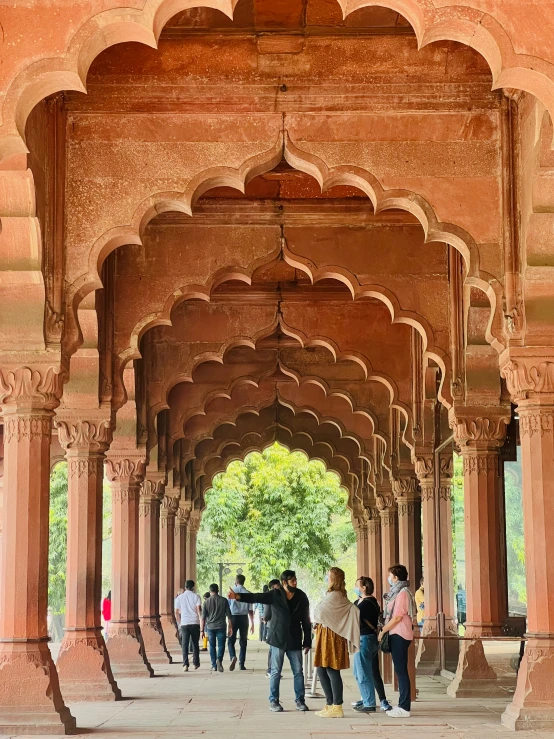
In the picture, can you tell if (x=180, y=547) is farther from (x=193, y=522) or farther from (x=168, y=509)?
(x=168, y=509)

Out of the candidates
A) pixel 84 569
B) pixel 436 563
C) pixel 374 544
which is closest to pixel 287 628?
pixel 84 569

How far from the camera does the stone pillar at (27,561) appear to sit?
10383 millimetres

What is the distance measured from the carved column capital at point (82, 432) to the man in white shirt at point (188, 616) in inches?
236

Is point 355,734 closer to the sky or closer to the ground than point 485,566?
closer to the ground

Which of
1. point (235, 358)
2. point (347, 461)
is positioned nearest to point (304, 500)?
point (347, 461)

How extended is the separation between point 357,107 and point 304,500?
34683mm

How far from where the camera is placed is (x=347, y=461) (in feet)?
94.3

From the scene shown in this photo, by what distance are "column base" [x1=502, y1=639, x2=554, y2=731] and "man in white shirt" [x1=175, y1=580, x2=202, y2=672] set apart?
1013 cm

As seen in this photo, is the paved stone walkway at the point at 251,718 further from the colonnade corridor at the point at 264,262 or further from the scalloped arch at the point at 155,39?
the scalloped arch at the point at 155,39

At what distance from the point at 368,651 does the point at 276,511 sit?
109 feet

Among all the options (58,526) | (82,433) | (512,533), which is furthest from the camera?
(512,533)

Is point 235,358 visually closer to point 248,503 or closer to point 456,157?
point 456,157

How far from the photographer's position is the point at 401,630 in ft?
38.0

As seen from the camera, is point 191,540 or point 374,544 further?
point 191,540
